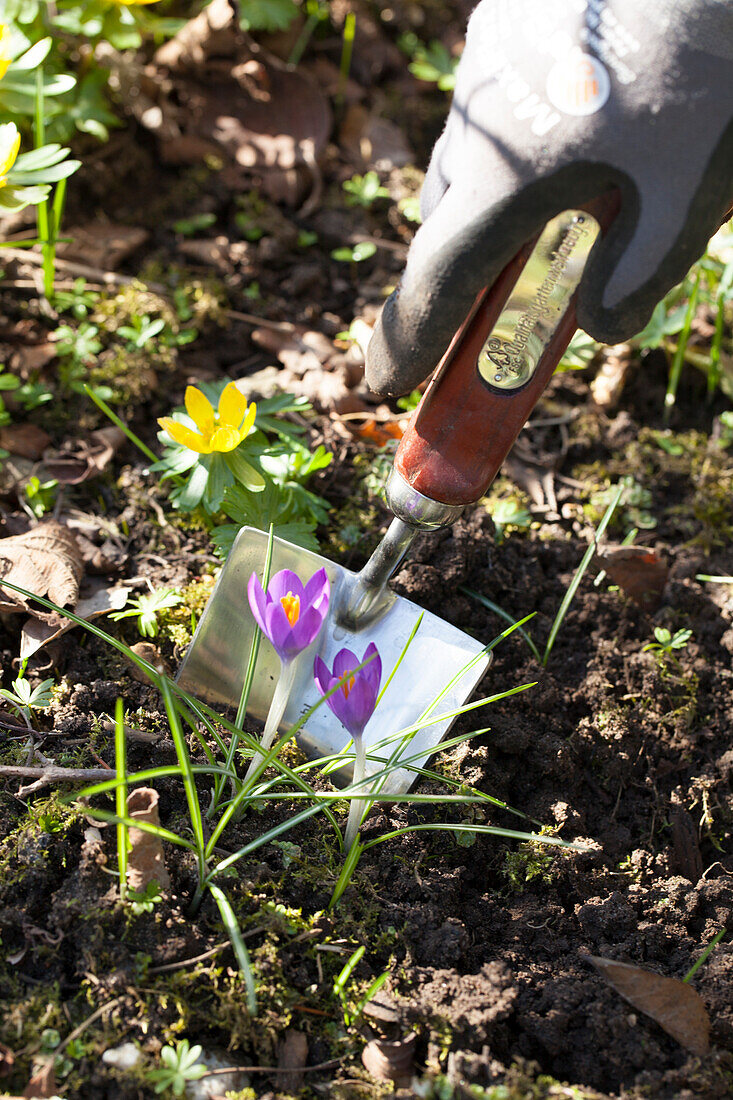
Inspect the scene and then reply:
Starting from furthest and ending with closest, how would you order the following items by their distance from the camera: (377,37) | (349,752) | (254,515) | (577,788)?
(377,37), (254,515), (577,788), (349,752)

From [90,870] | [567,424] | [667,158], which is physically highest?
[667,158]

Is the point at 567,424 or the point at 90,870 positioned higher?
the point at 567,424

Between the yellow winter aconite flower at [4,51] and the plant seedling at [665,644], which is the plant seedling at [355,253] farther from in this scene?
the plant seedling at [665,644]

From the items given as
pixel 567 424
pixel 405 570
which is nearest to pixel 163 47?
pixel 567 424

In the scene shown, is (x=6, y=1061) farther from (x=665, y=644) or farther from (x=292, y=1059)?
(x=665, y=644)

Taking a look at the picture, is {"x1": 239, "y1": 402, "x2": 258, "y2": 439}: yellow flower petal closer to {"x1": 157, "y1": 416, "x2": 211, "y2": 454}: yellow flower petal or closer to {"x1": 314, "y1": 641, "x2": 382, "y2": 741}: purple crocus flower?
{"x1": 157, "y1": 416, "x2": 211, "y2": 454}: yellow flower petal

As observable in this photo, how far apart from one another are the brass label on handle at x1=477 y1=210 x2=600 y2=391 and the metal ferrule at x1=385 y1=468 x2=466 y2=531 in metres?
0.20

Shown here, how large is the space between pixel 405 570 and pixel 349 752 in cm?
41

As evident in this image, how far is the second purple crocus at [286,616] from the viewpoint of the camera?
48.7 inches

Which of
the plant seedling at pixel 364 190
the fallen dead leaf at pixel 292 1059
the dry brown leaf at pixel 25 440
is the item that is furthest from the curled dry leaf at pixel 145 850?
the plant seedling at pixel 364 190

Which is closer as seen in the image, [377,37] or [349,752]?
[349,752]

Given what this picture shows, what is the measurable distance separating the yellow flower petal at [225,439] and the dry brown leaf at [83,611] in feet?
1.09

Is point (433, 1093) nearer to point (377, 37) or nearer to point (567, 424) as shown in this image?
point (567, 424)

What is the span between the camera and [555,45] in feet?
3.40
